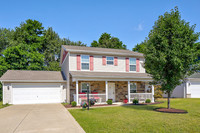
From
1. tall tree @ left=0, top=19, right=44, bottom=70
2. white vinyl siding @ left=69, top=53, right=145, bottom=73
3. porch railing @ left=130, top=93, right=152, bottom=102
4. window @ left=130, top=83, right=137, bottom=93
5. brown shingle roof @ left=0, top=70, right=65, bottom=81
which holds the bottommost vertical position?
porch railing @ left=130, top=93, right=152, bottom=102

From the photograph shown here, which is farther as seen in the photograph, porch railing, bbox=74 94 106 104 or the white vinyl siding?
the white vinyl siding

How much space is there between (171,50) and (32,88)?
1397cm

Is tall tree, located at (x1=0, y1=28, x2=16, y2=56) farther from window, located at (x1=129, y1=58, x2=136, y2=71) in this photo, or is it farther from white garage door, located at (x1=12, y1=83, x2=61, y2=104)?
window, located at (x1=129, y1=58, x2=136, y2=71)

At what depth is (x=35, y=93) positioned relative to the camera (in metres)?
17.6

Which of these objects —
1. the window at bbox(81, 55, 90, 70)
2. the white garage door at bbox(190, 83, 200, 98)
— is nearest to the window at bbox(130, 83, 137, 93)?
the window at bbox(81, 55, 90, 70)

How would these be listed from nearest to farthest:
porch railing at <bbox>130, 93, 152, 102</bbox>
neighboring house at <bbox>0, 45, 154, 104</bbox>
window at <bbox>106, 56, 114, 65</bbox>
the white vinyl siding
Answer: neighboring house at <bbox>0, 45, 154, 104</bbox>, the white vinyl siding, porch railing at <bbox>130, 93, 152, 102</bbox>, window at <bbox>106, 56, 114, 65</bbox>

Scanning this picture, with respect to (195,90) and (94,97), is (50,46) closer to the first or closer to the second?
(94,97)

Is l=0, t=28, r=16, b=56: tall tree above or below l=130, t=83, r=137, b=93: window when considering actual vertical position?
above

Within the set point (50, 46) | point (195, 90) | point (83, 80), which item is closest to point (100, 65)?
point (83, 80)

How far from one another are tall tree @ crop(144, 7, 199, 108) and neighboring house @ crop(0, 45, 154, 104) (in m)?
5.49

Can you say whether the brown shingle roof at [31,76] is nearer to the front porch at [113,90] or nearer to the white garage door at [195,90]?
the front porch at [113,90]

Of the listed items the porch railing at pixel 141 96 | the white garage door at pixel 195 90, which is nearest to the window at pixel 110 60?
the porch railing at pixel 141 96

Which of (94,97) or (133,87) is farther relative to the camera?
(133,87)

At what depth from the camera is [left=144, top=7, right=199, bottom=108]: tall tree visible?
35.0 feet
